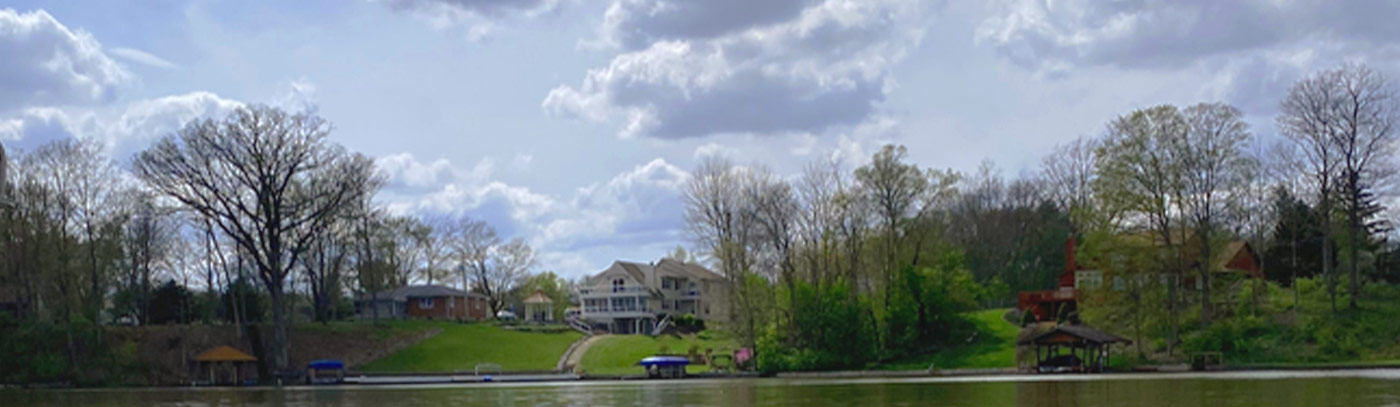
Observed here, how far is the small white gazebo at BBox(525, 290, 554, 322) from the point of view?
4929 inches

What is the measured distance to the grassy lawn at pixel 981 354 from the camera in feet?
209

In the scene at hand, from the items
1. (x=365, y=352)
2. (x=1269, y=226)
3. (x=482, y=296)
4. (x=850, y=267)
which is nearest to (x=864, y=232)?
(x=850, y=267)

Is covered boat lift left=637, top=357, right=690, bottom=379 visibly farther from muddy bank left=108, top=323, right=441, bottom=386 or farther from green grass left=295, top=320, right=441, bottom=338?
green grass left=295, top=320, right=441, bottom=338

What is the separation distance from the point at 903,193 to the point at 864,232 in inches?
130

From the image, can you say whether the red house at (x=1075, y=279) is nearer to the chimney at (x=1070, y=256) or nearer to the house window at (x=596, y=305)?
the chimney at (x=1070, y=256)

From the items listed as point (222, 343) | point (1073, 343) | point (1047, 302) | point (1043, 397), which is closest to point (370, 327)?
point (222, 343)

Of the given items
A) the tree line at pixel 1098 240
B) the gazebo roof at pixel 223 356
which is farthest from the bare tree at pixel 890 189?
the gazebo roof at pixel 223 356

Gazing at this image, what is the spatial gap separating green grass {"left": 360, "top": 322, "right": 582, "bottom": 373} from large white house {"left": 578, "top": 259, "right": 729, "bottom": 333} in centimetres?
2629

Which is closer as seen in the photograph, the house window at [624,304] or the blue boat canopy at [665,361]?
the blue boat canopy at [665,361]

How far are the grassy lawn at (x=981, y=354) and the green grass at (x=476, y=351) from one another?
2315cm

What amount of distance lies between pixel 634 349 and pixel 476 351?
10.7 m

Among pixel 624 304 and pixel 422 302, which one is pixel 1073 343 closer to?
pixel 422 302

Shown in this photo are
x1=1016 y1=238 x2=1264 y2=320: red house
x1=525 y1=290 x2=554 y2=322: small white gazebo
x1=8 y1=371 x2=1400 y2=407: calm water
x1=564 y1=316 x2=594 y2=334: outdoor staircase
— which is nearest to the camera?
x1=8 y1=371 x2=1400 y2=407: calm water

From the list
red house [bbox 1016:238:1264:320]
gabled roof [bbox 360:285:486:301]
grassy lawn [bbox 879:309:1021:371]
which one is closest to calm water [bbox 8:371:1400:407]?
grassy lawn [bbox 879:309:1021:371]
